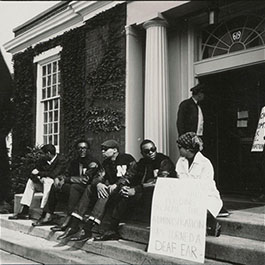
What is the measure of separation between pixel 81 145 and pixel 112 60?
3.18ft

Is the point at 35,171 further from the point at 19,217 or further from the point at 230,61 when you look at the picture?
the point at 230,61

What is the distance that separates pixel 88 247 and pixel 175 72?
227cm

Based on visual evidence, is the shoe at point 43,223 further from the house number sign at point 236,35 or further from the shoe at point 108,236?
the house number sign at point 236,35

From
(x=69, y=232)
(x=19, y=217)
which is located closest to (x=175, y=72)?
(x=69, y=232)

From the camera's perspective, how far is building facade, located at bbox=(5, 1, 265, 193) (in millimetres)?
3090

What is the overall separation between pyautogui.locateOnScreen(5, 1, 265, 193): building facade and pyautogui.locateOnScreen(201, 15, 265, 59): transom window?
0.01m

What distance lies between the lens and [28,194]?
4852 millimetres

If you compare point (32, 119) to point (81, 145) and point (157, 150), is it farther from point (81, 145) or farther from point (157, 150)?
point (157, 150)

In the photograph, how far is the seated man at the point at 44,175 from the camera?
12.5 feet

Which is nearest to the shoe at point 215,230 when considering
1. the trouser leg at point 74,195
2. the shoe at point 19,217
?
the trouser leg at point 74,195

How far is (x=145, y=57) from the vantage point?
11.4 ft

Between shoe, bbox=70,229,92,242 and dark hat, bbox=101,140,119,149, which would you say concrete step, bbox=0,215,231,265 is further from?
dark hat, bbox=101,140,119,149

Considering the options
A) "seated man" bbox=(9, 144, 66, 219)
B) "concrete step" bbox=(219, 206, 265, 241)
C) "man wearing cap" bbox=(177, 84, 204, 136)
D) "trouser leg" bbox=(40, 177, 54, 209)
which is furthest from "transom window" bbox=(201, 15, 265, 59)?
"trouser leg" bbox=(40, 177, 54, 209)

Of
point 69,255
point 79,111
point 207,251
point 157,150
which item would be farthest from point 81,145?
point 207,251
